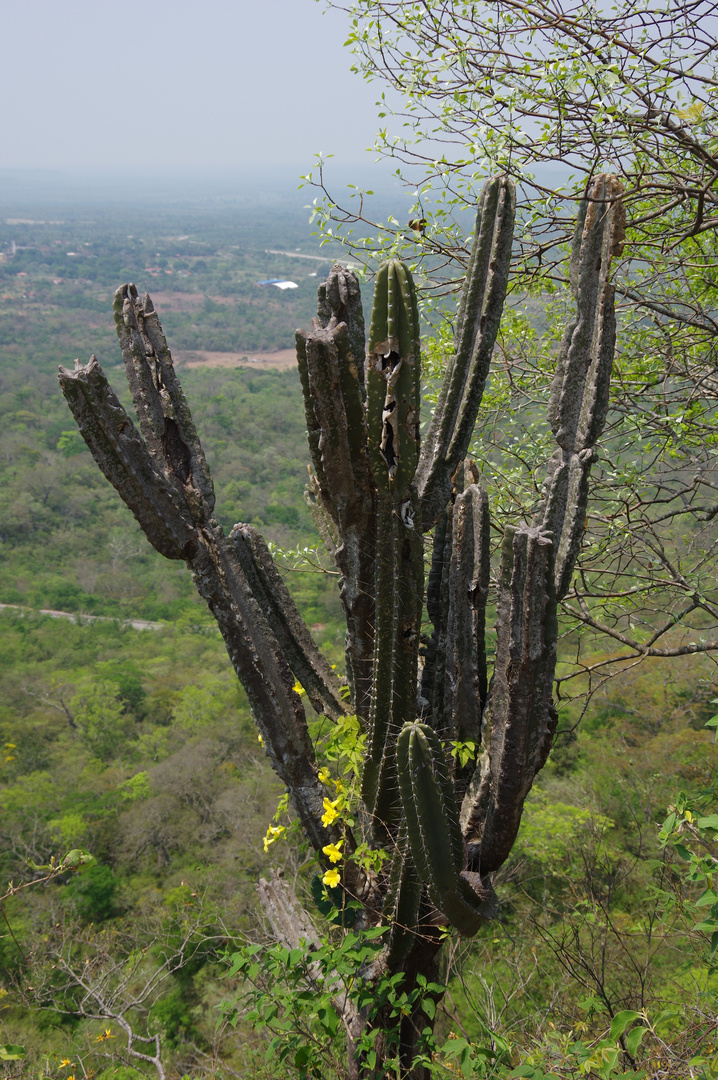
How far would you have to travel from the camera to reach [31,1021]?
13180mm

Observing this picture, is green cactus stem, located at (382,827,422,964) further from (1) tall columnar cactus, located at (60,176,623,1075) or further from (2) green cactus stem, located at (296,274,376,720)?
(2) green cactus stem, located at (296,274,376,720)

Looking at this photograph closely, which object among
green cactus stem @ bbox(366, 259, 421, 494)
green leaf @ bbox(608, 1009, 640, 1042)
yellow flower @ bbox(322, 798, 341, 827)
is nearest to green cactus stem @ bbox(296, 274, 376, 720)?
green cactus stem @ bbox(366, 259, 421, 494)

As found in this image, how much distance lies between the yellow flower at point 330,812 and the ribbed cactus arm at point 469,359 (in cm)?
136

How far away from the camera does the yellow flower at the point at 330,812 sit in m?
3.06

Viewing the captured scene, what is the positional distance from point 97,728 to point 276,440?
3219 centimetres

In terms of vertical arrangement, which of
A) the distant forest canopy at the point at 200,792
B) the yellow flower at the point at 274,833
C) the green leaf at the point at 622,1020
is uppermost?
the green leaf at the point at 622,1020

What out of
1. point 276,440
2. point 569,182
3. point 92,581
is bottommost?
point 92,581

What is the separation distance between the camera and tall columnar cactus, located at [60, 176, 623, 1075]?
8.56ft

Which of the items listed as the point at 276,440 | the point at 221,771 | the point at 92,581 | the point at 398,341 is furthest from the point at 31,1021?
the point at 276,440

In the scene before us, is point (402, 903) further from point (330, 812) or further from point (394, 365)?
point (394, 365)

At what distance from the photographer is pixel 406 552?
2.81 meters

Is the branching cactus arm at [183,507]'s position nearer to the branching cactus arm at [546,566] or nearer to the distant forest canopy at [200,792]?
the distant forest canopy at [200,792]

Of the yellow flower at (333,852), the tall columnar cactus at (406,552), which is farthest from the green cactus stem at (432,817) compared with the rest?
the yellow flower at (333,852)

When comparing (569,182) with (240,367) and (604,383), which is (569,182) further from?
(240,367)
